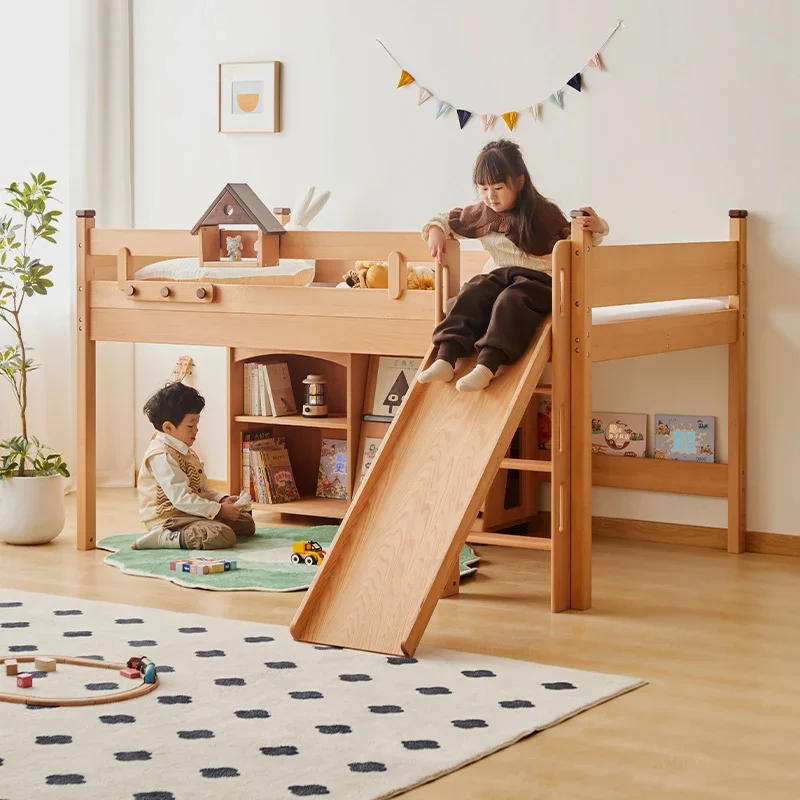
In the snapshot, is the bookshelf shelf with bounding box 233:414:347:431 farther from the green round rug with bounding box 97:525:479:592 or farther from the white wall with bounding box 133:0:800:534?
the white wall with bounding box 133:0:800:534

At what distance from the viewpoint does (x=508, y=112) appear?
4344 millimetres

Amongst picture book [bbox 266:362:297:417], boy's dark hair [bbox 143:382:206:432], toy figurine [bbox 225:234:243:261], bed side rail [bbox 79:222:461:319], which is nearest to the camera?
bed side rail [bbox 79:222:461:319]

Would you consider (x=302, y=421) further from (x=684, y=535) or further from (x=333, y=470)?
(x=684, y=535)

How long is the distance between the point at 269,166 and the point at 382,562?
2.26 metres

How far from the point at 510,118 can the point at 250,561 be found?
1.65m

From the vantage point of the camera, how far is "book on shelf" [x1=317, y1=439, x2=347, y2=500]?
4.54 m

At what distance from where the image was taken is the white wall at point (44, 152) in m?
4.95

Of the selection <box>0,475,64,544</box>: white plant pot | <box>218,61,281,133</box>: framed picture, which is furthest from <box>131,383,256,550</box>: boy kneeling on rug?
<box>218,61,281,133</box>: framed picture

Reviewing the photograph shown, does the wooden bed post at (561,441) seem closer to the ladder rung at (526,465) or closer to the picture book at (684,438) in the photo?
the ladder rung at (526,465)

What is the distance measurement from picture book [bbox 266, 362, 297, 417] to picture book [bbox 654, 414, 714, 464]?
1.25 m

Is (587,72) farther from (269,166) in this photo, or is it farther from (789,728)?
(789,728)

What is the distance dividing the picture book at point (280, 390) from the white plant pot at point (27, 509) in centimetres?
81

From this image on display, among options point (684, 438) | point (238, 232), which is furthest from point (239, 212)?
point (684, 438)

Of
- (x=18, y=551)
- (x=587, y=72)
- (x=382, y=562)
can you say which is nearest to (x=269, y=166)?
A: (x=587, y=72)
